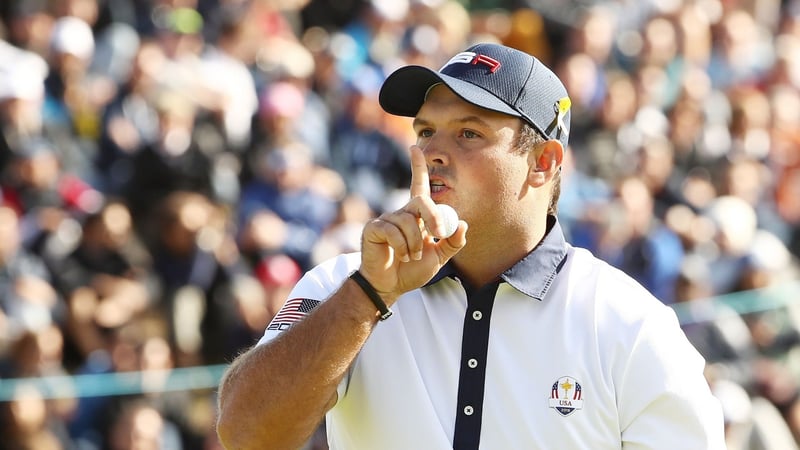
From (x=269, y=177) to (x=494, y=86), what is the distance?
5913 millimetres

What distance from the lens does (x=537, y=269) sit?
366 centimetres

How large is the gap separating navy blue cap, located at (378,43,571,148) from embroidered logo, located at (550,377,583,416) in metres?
0.72

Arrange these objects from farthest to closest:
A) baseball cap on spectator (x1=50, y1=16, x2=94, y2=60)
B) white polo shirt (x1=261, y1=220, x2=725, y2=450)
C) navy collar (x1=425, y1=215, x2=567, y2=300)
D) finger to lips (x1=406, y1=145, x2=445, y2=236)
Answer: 1. baseball cap on spectator (x1=50, y1=16, x2=94, y2=60)
2. navy collar (x1=425, y1=215, x2=567, y2=300)
3. white polo shirt (x1=261, y1=220, x2=725, y2=450)
4. finger to lips (x1=406, y1=145, x2=445, y2=236)

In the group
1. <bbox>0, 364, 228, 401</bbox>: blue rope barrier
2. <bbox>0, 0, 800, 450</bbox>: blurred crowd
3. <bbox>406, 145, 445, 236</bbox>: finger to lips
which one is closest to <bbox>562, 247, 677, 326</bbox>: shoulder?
<bbox>406, 145, 445, 236</bbox>: finger to lips

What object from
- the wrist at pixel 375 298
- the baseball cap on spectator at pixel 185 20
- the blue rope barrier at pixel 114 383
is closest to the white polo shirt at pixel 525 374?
the wrist at pixel 375 298

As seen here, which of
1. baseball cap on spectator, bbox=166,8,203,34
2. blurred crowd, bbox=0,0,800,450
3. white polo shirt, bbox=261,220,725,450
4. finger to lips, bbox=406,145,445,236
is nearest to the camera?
finger to lips, bbox=406,145,445,236

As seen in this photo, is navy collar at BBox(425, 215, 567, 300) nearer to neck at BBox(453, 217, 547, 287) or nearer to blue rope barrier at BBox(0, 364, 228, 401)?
neck at BBox(453, 217, 547, 287)

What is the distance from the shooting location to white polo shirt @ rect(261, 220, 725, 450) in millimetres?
3387

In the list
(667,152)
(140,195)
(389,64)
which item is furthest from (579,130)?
(140,195)

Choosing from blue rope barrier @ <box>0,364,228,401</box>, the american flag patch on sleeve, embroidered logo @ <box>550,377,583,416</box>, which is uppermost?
embroidered logo @ <box>550,377,583,416</box>

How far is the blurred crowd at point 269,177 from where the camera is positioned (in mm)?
8258

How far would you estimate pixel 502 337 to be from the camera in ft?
11.6

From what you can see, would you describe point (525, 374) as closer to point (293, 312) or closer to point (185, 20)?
point (293, 312)

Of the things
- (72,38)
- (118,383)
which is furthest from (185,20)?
(118,383)
